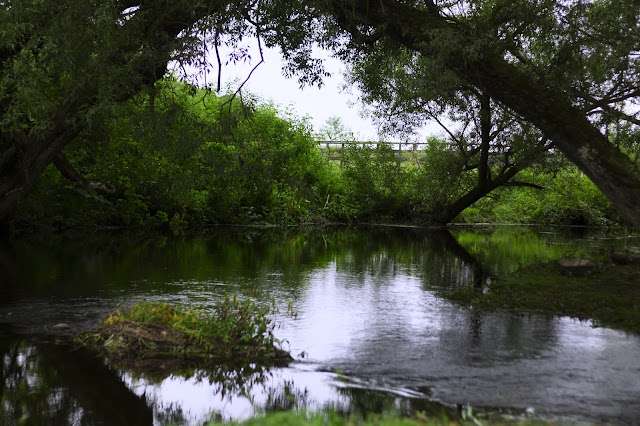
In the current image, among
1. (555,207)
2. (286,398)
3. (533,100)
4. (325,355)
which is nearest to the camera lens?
(286,398)

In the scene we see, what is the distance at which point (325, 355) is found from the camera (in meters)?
7.26

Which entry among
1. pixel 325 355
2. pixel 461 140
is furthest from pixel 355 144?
pixel 325 355

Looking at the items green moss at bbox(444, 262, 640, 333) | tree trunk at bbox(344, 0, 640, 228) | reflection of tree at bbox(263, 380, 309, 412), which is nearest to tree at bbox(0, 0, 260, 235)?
tree trunk at bbox(344, 0, 640, 228)

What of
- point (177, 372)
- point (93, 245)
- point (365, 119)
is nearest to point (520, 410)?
point (177, 372)

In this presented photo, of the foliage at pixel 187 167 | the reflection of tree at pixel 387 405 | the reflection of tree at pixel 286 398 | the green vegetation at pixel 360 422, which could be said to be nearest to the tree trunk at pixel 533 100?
the foliage at pixel 187 167

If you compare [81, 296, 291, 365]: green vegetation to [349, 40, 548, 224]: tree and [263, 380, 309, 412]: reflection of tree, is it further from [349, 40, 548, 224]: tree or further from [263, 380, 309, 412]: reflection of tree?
[349, 40, 548, 224]: tree

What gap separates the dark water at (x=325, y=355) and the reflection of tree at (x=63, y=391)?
0.06 feet

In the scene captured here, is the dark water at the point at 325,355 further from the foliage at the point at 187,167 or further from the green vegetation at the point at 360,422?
the foliage at the point at 187,167

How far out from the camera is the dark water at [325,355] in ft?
18.5

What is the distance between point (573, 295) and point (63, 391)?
27.0 ft

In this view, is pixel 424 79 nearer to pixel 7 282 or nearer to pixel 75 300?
pixel 75 300

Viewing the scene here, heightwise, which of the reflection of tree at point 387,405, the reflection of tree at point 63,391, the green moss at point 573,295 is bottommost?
the reflection of tree at point 63,391

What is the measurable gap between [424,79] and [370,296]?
163 inches

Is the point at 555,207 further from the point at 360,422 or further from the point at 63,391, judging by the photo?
the point at 360,422
